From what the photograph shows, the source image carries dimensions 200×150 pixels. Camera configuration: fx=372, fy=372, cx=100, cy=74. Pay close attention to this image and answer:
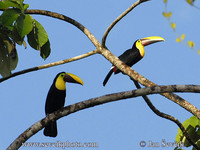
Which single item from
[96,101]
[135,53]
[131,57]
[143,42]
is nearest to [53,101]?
[131,57]

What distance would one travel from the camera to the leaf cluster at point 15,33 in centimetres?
411

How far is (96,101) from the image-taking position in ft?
12.3

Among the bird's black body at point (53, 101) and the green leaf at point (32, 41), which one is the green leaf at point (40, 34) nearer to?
the green leaf at point (32, 41)

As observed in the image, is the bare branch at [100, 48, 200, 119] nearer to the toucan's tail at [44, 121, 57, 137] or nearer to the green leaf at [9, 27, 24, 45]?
the green leaf at [9, 27, 24, 45]

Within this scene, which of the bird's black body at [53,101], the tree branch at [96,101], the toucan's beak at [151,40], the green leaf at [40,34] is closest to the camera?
the tree branch at [96,101]

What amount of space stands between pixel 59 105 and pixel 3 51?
1.74m

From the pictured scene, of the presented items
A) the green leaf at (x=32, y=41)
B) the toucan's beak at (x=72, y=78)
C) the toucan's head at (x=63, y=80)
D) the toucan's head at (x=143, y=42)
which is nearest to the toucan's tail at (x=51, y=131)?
the toucan's head at (x=63, y=80)

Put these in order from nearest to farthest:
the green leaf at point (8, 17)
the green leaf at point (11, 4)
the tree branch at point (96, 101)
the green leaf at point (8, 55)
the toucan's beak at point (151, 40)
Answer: the tree branch at point (96, 101) → the green leaf at point (8, 17) → the green leaf at point (11, 4) → the green leaf at point (8, 55) → the toucan's beak at point (151, 40)

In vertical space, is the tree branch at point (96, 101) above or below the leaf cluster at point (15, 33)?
below

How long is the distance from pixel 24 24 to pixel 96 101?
3.97ft

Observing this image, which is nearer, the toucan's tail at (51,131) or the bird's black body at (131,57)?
the toucan's tail at (51,131)

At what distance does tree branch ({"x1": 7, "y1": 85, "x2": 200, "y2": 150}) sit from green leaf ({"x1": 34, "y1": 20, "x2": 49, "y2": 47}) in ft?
3.15

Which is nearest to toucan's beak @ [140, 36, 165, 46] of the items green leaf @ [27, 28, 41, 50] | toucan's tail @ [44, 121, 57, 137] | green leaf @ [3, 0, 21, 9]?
toucan's tail @ [44, 121, 57, 137]

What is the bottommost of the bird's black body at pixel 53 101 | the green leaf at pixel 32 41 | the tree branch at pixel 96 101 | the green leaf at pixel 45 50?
the tree branch at pixel 96 101
